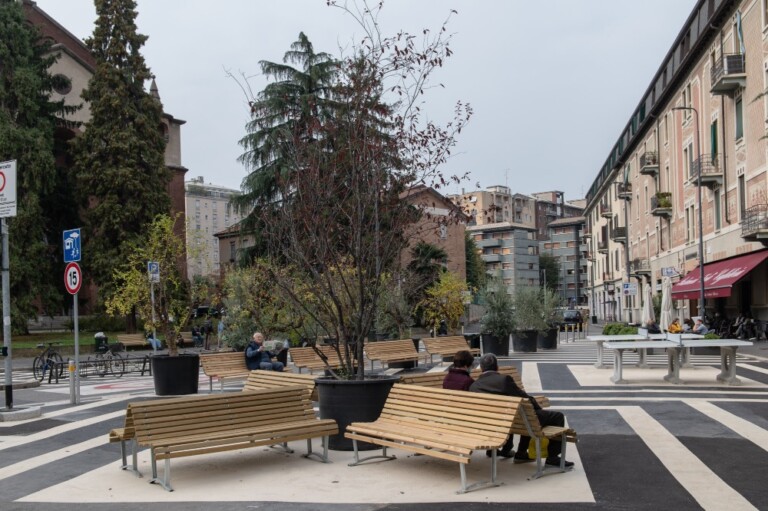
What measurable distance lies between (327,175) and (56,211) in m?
40.4

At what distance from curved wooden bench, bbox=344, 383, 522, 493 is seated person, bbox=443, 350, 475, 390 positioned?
0.56m

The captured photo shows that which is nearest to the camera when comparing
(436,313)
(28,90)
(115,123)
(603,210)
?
(436,313)

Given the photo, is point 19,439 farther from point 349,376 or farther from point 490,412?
point 490,412

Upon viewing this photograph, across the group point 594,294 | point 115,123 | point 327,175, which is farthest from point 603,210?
point 327,175

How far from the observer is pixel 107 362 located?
76.8 ft

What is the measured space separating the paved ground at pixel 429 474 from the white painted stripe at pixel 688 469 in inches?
0.5

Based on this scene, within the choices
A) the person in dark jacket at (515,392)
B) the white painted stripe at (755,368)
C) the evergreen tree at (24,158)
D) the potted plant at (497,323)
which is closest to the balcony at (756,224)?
the white painted stripe at (755,368)

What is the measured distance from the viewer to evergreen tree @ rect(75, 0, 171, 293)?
141ft

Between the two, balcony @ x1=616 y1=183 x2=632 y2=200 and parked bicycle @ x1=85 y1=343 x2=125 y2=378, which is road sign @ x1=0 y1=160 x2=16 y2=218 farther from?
balcony @ x1=616 y1=183 x2=632 y2=200

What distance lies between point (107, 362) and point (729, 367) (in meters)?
17.1

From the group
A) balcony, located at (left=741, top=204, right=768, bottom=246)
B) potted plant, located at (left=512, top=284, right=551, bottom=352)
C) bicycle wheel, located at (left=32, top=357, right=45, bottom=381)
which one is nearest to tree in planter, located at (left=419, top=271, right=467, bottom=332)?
potted plant, located at (left=512, top=284, right=551, bottom=352)

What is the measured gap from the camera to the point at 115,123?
143ft

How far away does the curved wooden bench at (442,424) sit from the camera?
23.2ft

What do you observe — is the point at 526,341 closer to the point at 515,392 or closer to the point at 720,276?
the point at 720,276
